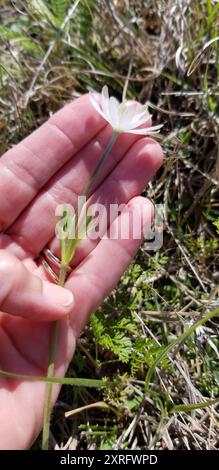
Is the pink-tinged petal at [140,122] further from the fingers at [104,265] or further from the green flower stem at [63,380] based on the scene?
the green flower stem at [63,380]

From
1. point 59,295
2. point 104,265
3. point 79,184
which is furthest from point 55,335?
point 79,184

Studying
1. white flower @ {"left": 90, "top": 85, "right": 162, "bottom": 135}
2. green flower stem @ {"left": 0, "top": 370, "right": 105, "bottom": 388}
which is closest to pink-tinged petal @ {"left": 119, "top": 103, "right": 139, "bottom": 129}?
white flower @ {"left": 90, "top": 85, "right": 162, "bottom": 135}

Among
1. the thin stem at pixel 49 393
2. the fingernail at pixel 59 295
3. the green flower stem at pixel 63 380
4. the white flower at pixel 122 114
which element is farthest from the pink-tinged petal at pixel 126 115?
the green flower stem at pixel 63 380

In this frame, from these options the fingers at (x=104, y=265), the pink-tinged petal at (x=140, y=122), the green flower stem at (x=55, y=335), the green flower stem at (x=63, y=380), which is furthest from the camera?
the pink-tinged petal at (x=140, y=122)

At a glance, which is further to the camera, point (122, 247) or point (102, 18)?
point (102, 18)

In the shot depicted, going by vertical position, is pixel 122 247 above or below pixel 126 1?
below

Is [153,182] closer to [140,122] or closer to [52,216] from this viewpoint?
[140,122]

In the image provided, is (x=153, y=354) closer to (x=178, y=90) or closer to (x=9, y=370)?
(x=9, y=370)

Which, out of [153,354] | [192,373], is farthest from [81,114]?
[192,373]
